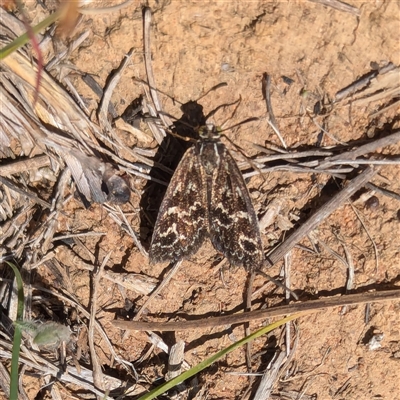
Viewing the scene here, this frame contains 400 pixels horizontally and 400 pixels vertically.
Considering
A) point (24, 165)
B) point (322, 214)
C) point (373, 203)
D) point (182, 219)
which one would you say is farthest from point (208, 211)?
point (24, 165)

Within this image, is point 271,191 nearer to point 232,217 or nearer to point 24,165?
point 232,217

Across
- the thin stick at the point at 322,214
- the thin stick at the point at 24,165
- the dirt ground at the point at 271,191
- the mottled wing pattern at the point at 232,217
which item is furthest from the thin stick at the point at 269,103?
Result: the thin stick at the point at 24,165

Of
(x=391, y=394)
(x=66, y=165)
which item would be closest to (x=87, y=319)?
(x=66, y=165)

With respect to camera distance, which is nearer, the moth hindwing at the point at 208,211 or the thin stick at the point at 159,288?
the moth hindwing at the point at 208,211

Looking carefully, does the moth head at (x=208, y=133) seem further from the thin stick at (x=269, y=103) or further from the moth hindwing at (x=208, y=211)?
the thin stick at (x=269, y=103)

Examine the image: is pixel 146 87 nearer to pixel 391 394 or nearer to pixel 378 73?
pixel 378 73

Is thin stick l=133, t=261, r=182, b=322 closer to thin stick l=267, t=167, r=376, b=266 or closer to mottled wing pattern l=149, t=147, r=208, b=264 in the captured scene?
mottled wing pattern l=149, t=147, r=208, b=264
